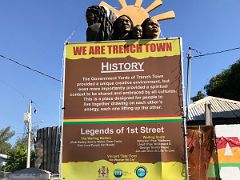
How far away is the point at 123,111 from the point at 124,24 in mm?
1637

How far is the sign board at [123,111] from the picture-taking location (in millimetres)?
5770

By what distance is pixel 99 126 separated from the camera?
5957mm

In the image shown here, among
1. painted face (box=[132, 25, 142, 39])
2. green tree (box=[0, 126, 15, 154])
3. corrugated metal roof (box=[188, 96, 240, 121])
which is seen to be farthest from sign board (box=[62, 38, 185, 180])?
green tree (box=[0, 126, 15, 154])

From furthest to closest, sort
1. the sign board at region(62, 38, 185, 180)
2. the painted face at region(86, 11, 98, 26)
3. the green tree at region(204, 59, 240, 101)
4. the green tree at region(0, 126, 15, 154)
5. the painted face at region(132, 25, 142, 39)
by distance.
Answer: the green tree at region(0, 126, 15, 154), the green tree at region(204, 59, 240, 101), the painted face at region(86, 11, 98, 26), the painted face at region(132, 25, 142, 39), the sign board at region(62, 38, 185, 180)

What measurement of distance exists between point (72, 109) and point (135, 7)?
2.57 metres

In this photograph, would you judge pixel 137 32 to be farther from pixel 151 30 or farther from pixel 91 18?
pixel 91 18

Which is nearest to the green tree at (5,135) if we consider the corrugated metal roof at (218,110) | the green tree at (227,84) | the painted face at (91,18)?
the green tree at (227,84)

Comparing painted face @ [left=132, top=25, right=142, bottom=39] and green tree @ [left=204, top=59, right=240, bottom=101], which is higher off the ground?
green tree @ [left=204, top=59, right=240, bottom=101]

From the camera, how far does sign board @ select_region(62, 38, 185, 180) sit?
577 centimetres

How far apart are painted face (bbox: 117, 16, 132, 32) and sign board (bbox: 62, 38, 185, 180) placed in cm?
68

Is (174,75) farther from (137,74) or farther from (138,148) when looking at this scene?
(138,148)

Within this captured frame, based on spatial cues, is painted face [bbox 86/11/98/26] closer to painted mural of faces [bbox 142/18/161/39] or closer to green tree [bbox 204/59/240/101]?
painted mural of faces [bbox 142/18/161/39]

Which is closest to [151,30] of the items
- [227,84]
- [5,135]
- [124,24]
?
[124,24]

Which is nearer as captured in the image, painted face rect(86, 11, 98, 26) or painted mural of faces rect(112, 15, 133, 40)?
painted mural of faces rect(112, 15, 133, 40)
